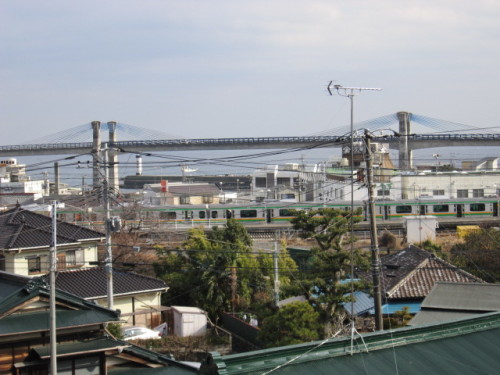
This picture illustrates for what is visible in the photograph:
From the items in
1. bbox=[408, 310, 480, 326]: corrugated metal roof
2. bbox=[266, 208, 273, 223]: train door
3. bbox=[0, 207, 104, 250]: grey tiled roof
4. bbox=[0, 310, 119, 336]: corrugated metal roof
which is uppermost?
bbox=[0, 207, 104, 250]: grey tiled roof

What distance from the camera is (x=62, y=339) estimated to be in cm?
565

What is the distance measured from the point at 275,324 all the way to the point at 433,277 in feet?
12.1

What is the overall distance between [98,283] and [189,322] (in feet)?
5.34

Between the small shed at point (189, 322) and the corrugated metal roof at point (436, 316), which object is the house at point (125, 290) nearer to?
the small shed at point (189, 322)

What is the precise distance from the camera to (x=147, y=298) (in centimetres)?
1112

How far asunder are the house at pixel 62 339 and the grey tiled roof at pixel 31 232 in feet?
15.6

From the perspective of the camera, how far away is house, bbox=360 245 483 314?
10.7 meters

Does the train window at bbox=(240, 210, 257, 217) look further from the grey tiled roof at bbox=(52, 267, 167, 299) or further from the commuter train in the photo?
the grey tiled roof at bbox=(52, 267, 167, 299)

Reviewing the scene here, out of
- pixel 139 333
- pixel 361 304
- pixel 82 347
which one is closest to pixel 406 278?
pixel 361 304

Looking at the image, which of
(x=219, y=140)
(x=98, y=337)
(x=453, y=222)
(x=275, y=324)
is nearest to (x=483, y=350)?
(x=98, y=337)

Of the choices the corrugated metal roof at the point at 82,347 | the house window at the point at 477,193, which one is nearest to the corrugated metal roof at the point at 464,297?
the corrugated metal roof at the point at 82,347

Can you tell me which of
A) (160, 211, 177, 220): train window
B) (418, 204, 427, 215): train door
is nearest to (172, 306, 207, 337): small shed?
(160, 211, 177, 220): train window

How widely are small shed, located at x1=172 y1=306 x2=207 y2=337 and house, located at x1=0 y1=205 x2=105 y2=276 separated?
1.76 m

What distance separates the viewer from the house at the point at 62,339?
17.8 feet
